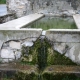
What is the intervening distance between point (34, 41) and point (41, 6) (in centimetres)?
382

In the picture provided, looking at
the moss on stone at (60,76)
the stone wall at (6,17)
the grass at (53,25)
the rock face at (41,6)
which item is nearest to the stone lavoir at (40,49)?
the moss on stone at (60,76)

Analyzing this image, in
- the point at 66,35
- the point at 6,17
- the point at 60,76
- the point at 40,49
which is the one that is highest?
the point at 66,35

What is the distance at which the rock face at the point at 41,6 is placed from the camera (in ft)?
25.1

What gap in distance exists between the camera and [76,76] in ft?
12.3

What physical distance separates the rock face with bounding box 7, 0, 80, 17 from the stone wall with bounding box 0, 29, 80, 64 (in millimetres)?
3574

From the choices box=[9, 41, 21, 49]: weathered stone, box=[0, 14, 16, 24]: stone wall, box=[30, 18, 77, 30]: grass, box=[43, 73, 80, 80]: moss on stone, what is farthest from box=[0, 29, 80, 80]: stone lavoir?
box=[0, 14, 16, 24]: stone wall

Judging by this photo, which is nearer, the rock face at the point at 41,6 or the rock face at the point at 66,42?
the rock face at the point at 66,42

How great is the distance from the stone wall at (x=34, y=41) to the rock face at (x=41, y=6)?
141 inches

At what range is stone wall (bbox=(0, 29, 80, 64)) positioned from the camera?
161 inches

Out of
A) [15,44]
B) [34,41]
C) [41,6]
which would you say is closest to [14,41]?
[15,44]

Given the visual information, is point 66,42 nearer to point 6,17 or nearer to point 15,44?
point 15,44

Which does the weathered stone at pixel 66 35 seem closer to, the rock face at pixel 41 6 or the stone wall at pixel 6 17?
the stone wall at pixel 6 17

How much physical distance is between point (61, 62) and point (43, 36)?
1.88 feet

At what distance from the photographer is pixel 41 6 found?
781 centimetres
